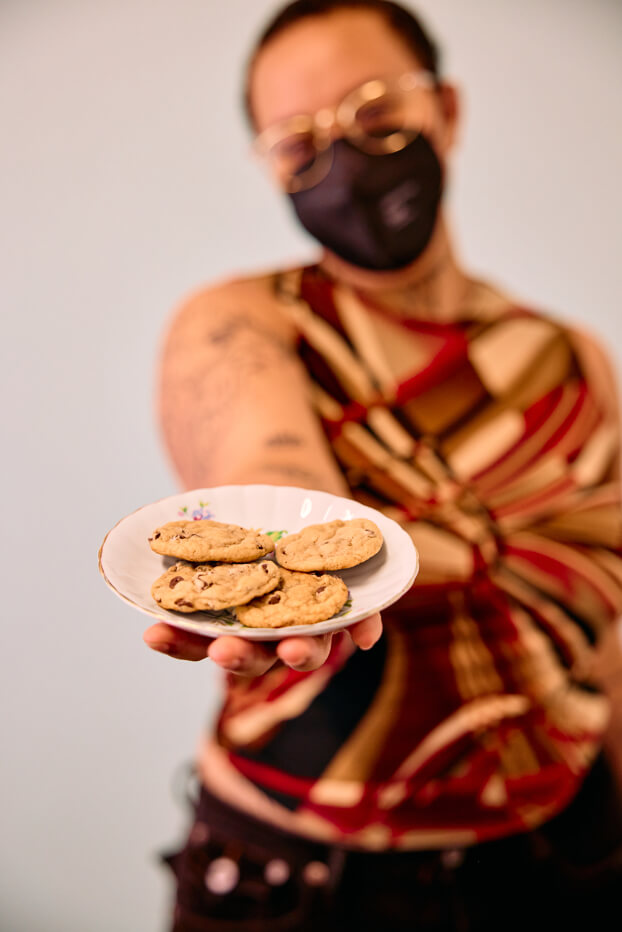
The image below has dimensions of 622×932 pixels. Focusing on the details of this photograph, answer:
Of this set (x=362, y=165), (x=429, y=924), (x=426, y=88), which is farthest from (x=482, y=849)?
(x=426, y=88)

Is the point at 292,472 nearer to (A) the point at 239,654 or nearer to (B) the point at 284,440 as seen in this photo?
(B) the point at 284,440

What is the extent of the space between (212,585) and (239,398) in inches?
13.6

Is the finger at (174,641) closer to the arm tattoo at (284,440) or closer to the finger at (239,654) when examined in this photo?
the finger at (239,654)

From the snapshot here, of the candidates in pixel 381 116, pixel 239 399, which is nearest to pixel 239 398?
pixel 239 399

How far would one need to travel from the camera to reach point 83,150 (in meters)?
0.98

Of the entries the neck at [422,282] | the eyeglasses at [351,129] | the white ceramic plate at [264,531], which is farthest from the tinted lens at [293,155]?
the white ceramic plate at [264,531]

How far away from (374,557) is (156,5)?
3.13ft

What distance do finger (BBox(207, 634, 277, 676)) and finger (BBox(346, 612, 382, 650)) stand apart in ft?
0.21

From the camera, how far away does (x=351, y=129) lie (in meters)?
0.92

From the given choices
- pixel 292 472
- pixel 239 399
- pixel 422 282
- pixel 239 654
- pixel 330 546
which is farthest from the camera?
pixel 422 282

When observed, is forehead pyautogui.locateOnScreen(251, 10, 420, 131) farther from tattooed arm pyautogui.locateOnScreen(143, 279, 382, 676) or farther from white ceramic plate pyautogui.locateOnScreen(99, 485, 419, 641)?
white ceramic plate pyautogui.locateOnScreen(99, 485, 419, 641)

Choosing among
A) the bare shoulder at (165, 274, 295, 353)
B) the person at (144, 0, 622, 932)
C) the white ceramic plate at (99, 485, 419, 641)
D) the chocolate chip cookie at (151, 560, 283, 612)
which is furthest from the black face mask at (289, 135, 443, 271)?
the chocolate chip cookie at (151, 560, 283, 612)

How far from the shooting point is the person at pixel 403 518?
761 millimetres

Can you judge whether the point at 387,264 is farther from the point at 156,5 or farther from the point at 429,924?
the point at 429,924
